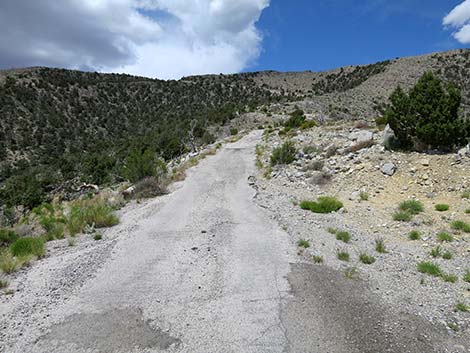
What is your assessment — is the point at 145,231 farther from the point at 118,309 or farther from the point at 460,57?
the point at 460,57

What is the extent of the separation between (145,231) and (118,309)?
4.41 m

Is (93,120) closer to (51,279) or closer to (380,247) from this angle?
(51,279)

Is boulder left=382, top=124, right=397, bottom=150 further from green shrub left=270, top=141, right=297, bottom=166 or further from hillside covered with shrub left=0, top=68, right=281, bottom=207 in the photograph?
hillside covered with shrub left=0, top=68, right=281, bottom=207

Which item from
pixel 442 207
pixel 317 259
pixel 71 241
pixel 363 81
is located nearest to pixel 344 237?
pixel 317 259

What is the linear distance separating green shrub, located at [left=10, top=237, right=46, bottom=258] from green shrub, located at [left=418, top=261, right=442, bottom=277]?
8.38 metres

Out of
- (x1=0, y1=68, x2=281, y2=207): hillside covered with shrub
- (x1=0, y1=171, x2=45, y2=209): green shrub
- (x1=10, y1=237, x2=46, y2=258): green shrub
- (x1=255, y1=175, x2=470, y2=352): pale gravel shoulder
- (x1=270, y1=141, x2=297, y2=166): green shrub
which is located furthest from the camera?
(x1=0, y1=68, x2=281, y2=207): hillside covered with shrub

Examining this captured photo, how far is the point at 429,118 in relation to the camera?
49.6ft

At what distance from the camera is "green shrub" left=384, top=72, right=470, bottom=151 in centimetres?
1473

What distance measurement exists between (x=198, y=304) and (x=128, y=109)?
68476mm

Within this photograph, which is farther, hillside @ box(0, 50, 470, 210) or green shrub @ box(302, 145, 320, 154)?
hillside @ box(0, 50, 470, 210)

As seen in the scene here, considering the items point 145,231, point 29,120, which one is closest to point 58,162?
point 29,120

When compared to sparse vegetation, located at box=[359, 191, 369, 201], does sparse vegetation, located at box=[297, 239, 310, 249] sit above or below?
below

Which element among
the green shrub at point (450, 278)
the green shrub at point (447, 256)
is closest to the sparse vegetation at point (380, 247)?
the green shrub at point (447, 256)

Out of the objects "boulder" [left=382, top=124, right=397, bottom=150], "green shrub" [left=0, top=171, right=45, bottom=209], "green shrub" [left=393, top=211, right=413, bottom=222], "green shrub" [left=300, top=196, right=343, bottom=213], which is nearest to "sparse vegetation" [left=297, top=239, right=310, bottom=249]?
"green shrub" [left=300, top=196, right=343, bottom=213]
